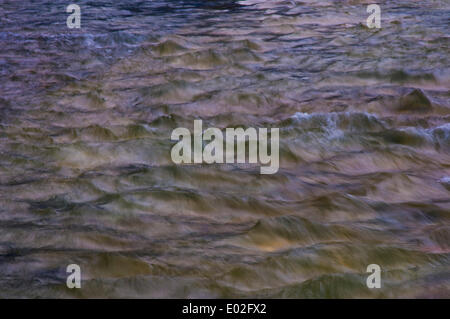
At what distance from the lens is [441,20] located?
5152 mm

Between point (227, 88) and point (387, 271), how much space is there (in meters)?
2.18

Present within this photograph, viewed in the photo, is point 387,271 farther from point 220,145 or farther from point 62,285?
point 220,145

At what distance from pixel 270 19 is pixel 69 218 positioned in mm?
3934

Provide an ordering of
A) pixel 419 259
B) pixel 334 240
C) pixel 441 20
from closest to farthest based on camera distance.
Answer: pixel 419 259, pixel 334 240, pixel 441 20

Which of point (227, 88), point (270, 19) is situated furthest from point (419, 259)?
point (270, 19)

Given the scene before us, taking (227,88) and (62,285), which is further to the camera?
(227,88)

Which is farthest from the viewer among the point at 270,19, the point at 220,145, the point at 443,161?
the point at 270,19

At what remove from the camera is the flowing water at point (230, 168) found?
1.91 metres

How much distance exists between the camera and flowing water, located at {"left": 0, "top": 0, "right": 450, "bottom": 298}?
1911mm

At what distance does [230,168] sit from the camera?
2662 millimetres
